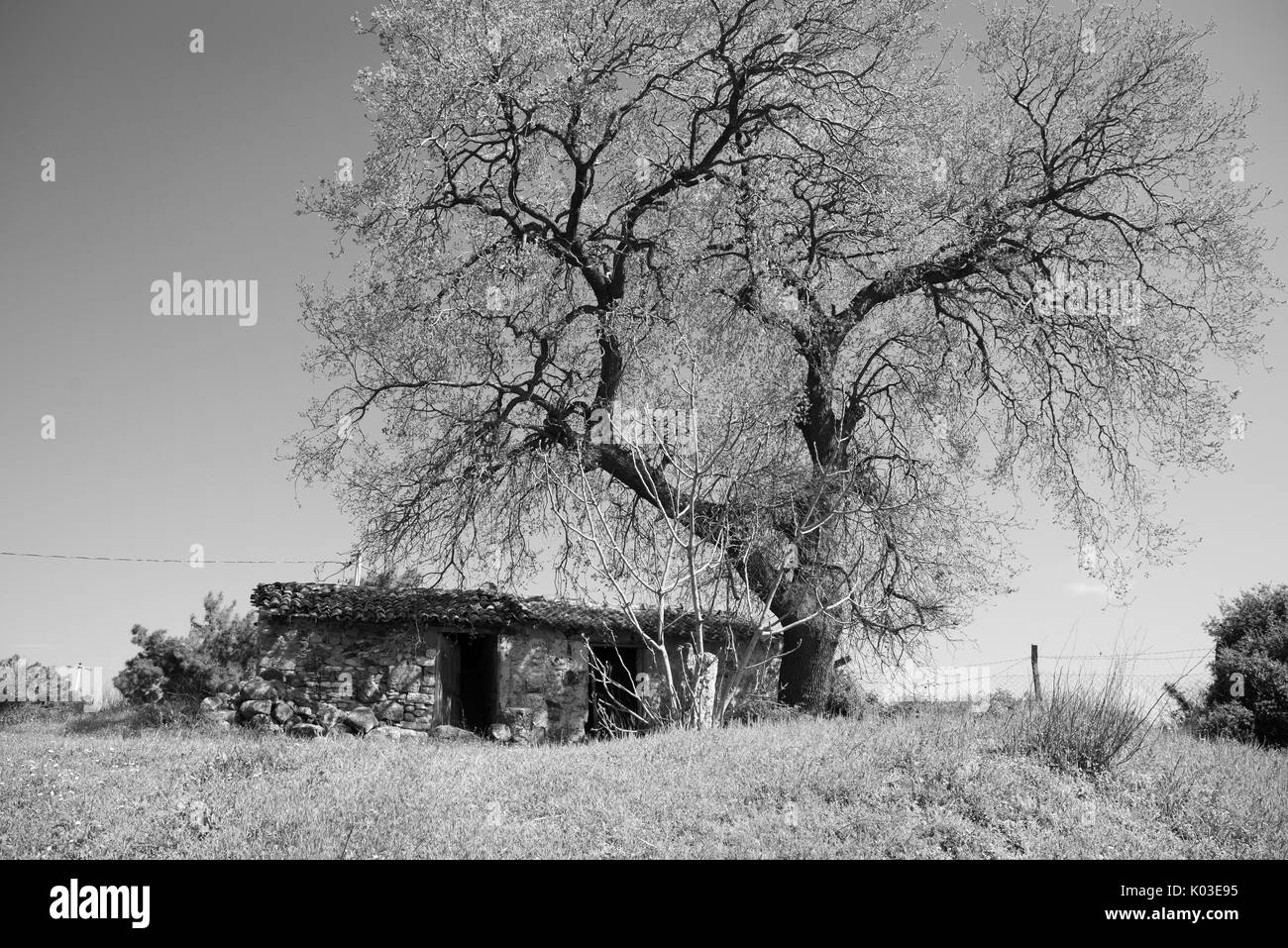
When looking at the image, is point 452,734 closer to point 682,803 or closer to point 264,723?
point 264,723

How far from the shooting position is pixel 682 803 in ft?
33.7

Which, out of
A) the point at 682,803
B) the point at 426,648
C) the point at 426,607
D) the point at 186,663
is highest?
the point at 426,607

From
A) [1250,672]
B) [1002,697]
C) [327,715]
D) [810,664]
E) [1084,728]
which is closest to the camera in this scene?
[1084,728]

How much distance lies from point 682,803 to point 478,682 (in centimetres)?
1357

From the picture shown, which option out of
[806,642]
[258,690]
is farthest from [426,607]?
[806,642]

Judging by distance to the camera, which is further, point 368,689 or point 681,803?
point 368,689

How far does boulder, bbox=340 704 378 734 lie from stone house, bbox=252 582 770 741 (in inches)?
19.9

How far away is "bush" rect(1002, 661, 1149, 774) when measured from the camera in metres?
11.9

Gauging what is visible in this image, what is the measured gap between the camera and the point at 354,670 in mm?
19812

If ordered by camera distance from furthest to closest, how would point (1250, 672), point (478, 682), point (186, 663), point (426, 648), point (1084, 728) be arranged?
point (186, 663), point (478, 682), point (426, 648), point (1250, 672), point (1084, 728)

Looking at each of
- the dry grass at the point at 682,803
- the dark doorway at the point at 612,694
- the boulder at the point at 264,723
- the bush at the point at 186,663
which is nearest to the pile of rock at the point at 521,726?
the dark doorway at the point at 612,694
